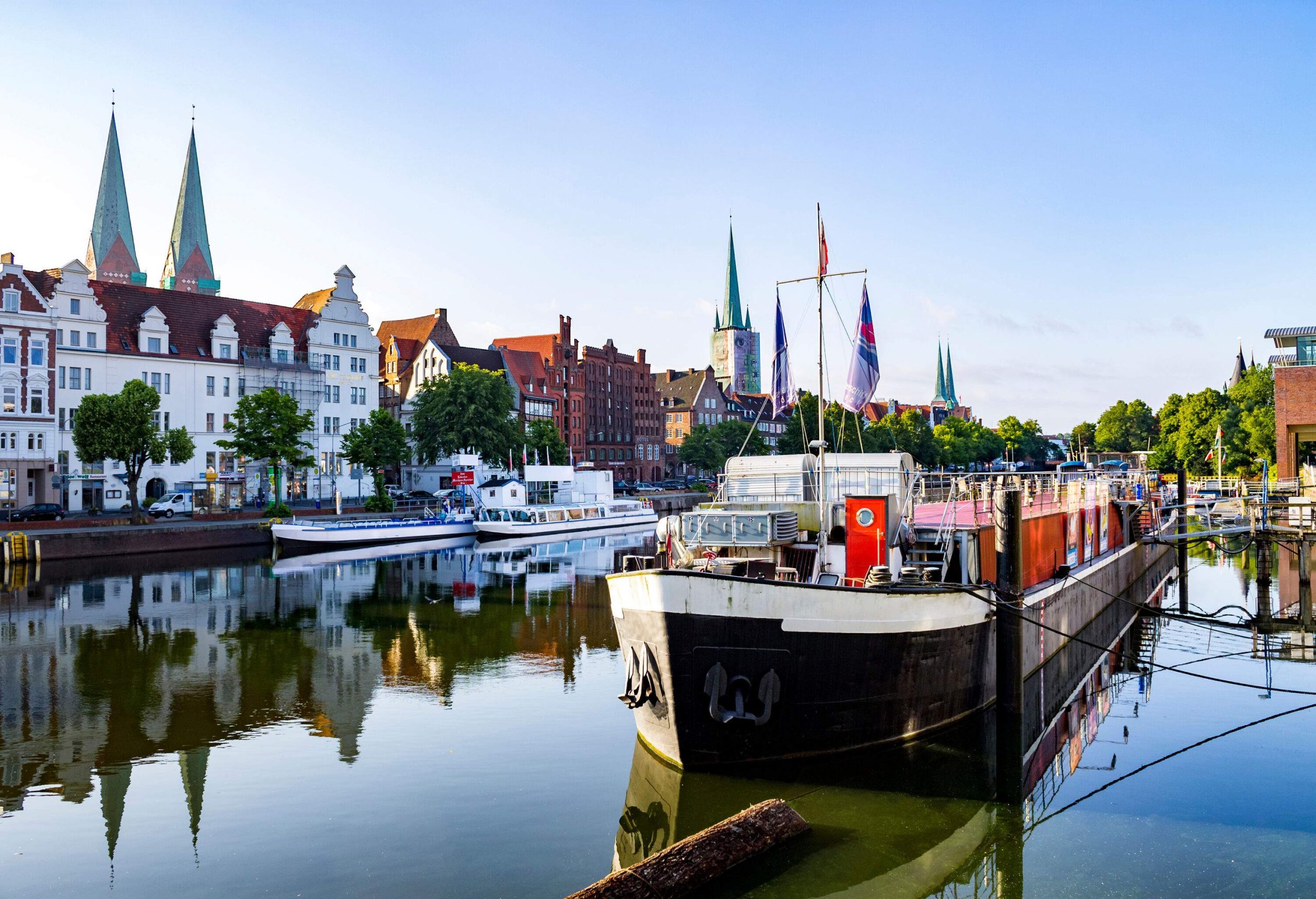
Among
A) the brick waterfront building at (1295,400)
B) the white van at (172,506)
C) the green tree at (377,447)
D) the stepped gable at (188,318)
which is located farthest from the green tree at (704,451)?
the brick waterfront building at (1295,400)

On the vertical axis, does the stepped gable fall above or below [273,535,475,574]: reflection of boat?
above

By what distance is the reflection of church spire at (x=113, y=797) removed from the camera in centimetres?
1185

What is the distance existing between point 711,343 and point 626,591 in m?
177

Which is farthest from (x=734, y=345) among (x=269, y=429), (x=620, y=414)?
(x=269, y=429)

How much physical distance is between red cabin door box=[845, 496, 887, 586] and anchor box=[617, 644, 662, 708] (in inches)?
162

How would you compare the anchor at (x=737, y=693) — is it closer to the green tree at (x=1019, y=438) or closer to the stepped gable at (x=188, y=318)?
the stepped gable at (x=188, y=318)

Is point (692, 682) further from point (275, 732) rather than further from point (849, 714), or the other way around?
point (275, 732)

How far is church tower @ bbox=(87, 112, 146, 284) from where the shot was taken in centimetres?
10594

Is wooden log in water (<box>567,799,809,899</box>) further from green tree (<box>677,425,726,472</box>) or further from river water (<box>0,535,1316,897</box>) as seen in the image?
green tree (<box>677,425,726,472</box>)

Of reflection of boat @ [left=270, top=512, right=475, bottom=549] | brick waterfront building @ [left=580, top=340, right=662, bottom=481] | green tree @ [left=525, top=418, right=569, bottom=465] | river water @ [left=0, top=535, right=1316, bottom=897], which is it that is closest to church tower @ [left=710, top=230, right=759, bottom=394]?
brick waterfront building @ [left=580, top=340, right=662, bottom=481]

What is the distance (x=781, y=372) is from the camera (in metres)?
18.5

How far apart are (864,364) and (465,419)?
2501 inches

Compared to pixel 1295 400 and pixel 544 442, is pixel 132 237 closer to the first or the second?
pixel 544 442

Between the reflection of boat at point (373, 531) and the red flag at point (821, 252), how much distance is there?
Answer: 40156mm
